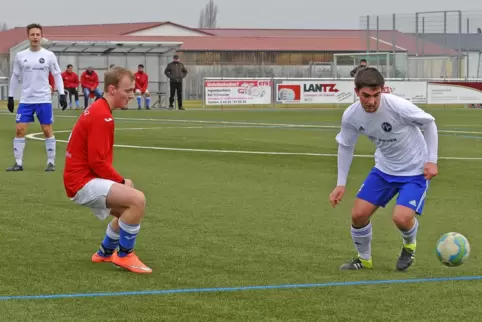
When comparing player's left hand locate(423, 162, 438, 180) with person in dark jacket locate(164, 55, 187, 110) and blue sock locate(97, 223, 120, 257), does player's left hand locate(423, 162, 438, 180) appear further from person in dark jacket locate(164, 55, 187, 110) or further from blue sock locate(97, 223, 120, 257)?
person in dark jacket locate(164, 55, 187, 110)

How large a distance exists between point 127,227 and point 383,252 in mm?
2251

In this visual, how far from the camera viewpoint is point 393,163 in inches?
330

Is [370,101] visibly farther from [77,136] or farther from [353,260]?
[77,136]

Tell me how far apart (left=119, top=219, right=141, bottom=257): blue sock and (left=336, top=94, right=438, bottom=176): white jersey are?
1740 millimetres

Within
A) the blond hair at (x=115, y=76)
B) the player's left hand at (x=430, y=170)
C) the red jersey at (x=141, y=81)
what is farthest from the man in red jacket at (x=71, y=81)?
the player's left hand at (x=430, y=170)

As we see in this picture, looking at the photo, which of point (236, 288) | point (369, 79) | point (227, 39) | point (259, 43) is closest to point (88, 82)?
point (369, 79)

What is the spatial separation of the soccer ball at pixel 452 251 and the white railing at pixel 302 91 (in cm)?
3700

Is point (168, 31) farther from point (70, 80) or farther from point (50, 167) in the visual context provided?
point (50, 167)

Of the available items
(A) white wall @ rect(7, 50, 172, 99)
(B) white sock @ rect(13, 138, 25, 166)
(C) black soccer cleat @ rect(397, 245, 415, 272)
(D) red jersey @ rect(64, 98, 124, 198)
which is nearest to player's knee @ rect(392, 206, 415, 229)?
(C) black soccer cleat @ rect(397, 245, 415, 272)

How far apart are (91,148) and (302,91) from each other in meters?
37.8

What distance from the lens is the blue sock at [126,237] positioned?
8156mm

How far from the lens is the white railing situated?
4512 cm

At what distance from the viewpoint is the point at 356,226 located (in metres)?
8.39

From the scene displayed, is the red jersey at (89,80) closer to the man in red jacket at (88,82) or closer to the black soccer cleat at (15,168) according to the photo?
the man in red jacket at (88,82)
